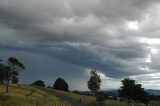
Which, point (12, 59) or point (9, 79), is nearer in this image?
point (12, 59)

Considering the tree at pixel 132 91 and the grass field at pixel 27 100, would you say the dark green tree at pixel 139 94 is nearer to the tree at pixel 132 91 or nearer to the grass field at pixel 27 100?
the tree at pixel 132 91

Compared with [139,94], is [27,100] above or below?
below

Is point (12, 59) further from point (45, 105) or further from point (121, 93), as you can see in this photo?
point (45, 105)

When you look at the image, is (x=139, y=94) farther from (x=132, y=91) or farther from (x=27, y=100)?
(x=27, y=100)

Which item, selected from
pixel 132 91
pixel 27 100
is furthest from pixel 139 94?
pixel 27 100

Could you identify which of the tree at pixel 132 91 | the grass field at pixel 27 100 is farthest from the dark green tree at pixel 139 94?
the grass field at pixel 27 100

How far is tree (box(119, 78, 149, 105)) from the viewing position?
14944 cm

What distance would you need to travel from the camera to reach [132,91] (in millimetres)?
149375

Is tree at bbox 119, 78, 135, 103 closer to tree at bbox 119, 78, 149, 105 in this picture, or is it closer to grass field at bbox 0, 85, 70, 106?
tree at bbox 119, 78, 149, 105

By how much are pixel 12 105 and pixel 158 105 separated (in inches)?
1564

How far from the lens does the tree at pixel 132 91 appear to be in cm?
14944

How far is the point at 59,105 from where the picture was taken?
3989 inches

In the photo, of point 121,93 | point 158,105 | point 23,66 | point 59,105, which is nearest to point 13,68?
point 23,66

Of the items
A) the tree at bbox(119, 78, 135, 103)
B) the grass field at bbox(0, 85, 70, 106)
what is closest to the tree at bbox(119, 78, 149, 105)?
the tree at bbox(119, 78, 135, 103)
